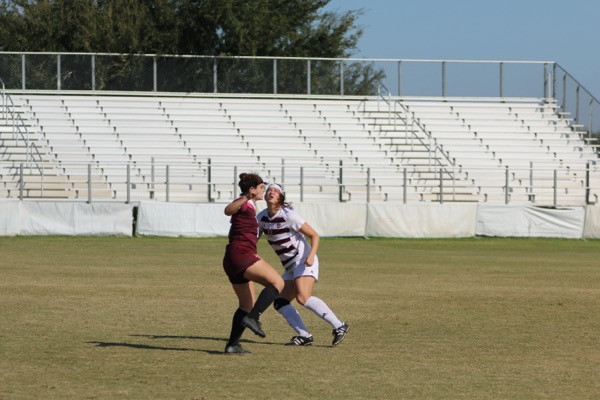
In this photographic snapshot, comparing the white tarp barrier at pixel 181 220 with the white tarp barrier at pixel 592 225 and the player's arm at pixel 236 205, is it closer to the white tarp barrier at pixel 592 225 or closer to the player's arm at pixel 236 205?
the white tarp barrier at pixel 592 225

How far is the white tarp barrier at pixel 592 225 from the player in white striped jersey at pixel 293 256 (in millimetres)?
23640

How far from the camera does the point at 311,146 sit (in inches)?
1604

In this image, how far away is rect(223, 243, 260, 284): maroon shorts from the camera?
1100 centimetres

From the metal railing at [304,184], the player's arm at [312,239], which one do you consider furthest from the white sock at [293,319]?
the metal railing at [304,184]

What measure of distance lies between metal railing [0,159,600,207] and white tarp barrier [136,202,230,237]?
1128 millimetres

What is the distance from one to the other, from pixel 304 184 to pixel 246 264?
2536 cm

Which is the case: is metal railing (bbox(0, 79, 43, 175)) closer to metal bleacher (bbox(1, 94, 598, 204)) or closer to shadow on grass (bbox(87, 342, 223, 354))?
metal bleacher (bbox(1, 94, 598, 204))

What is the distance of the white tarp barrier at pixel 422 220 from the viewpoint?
3325 cm

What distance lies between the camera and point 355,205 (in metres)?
33.1

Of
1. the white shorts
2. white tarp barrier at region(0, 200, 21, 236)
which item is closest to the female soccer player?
the white shorts

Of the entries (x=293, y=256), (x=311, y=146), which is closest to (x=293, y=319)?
(x=293, y=256)

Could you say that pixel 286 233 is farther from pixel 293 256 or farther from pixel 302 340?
pixel 302 340

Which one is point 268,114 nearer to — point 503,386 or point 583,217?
point 583,217

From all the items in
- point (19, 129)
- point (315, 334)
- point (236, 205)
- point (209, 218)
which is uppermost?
point (19, 129)
